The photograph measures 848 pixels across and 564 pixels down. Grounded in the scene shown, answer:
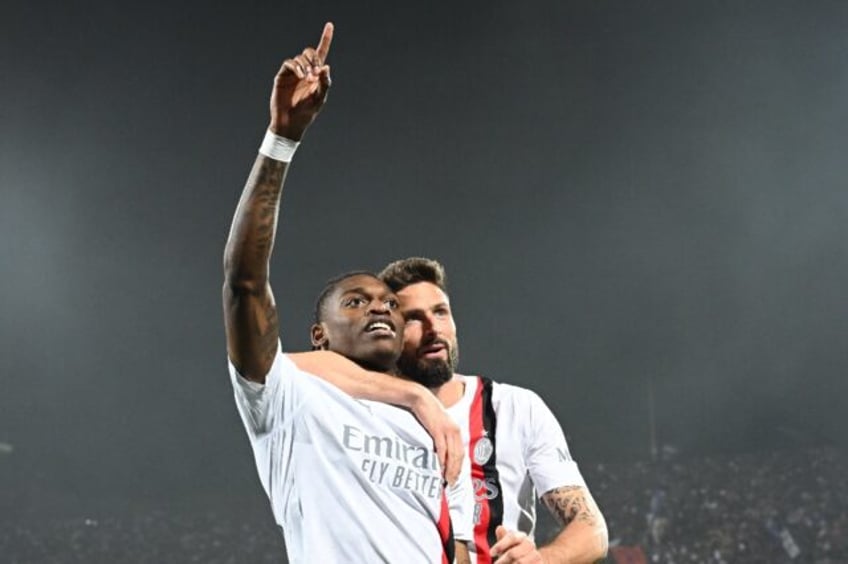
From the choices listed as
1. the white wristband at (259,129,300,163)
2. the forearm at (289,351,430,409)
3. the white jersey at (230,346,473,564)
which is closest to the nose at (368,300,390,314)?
the forearm at (289,351,430,409)

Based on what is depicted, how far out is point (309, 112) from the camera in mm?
2004

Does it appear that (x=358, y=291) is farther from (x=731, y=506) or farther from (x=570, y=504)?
(x=731, y=506)

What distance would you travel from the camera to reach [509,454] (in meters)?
2.82

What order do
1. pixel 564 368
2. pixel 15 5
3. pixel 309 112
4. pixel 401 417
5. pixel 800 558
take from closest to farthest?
pixel 309 112
pixel 401 417
pixel 15 5
pixel 800 558
pixel 564 368

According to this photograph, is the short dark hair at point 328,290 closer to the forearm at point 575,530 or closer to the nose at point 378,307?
the nose at point 378,307

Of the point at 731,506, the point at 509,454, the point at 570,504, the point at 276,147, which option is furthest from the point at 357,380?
the point at 731,506

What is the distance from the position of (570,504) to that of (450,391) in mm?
461

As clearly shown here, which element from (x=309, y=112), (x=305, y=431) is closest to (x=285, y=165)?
(x=309, y=112)

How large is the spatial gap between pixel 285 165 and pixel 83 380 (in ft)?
36.4

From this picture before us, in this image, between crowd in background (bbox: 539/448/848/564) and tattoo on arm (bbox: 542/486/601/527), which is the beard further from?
crowd in background (bbox: 539/448/848/564)

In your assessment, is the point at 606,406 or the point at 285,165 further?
the point at 606,406

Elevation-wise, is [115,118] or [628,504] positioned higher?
[115,118]

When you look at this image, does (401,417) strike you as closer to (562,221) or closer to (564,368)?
(562,221)

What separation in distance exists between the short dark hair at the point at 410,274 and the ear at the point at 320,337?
510mm
